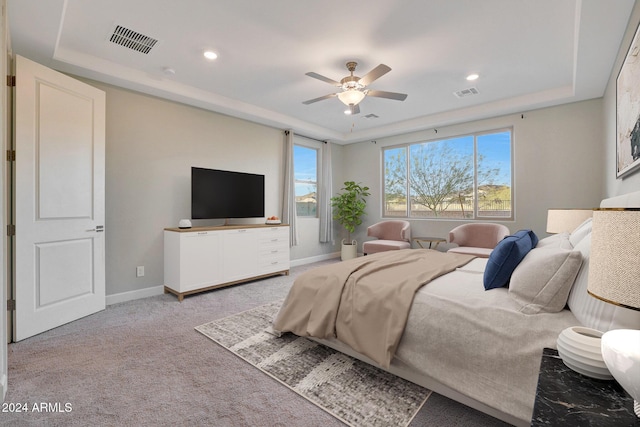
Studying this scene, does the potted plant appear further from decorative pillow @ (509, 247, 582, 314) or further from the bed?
decorative pillow @ (509, 247, 582, 314)

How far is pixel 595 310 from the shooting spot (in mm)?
1281

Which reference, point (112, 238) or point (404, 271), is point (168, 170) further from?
point (404, 271)

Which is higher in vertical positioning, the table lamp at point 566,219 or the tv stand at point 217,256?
the table lamp at point 566,219

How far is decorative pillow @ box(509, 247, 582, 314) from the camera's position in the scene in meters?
1.52

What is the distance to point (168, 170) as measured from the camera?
13.1ft

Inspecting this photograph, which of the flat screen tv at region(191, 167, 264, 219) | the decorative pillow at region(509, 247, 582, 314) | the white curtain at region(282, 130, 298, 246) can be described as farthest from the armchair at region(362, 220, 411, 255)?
the decorative pillow at region(509, 247, 582, 314)

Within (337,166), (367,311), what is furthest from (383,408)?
(337,166)

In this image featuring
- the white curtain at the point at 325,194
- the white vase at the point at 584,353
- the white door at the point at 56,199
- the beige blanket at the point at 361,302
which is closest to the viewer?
the white vase at the point at 584,353

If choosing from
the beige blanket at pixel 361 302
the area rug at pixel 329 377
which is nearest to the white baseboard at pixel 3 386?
the area rug at pixel 329 377

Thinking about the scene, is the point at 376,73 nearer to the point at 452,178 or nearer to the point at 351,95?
the point at 351,95

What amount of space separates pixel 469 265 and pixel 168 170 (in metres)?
3.83

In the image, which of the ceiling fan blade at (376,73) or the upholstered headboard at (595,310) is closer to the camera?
the upholstered headboard at (595,310)

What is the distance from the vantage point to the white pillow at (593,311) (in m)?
1.14

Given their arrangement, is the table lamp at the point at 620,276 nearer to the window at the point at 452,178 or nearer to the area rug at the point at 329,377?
the area rug at the point at 329,377
